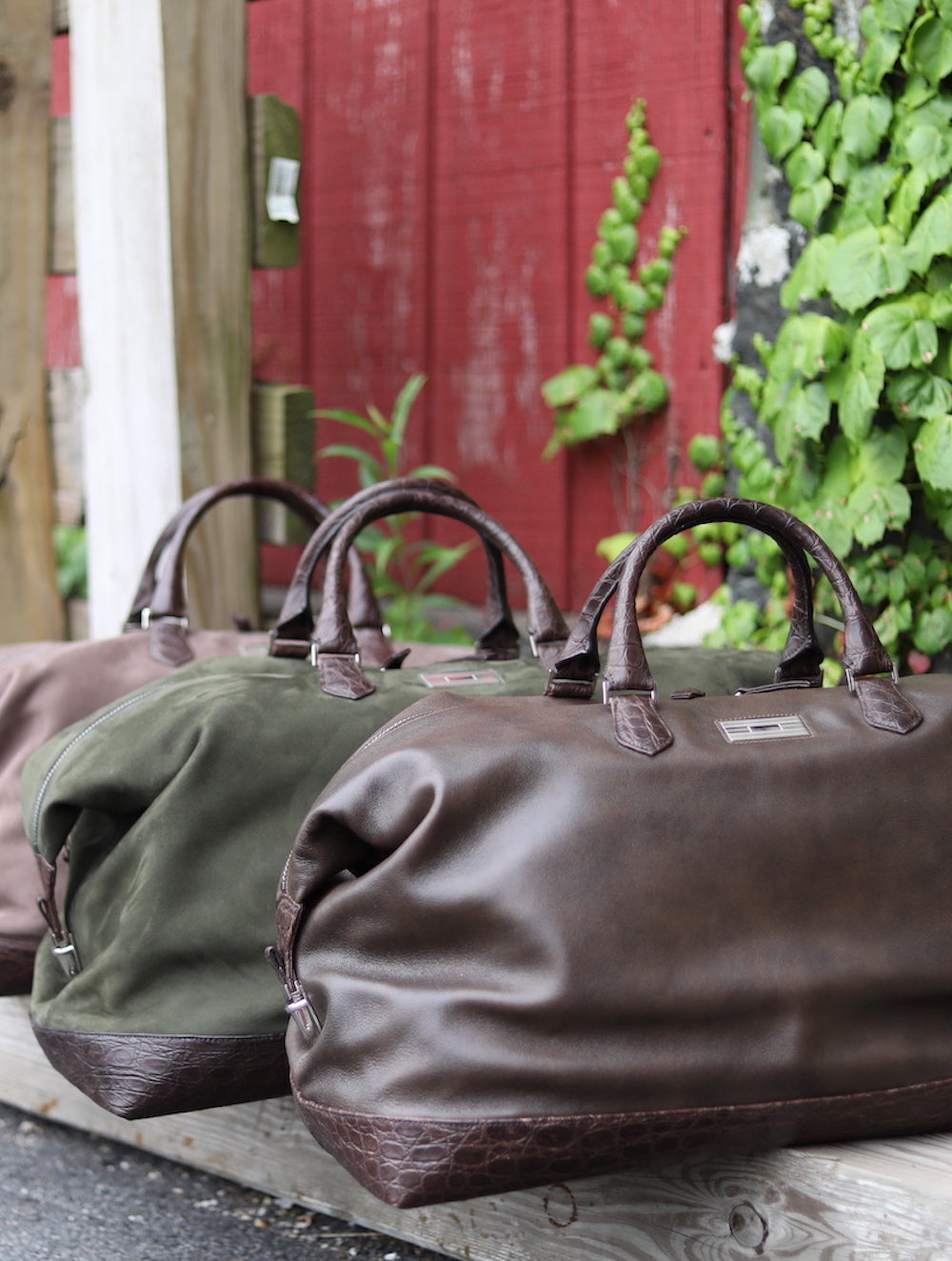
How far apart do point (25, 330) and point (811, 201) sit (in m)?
1.59

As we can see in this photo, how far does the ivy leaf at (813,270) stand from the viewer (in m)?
2.09

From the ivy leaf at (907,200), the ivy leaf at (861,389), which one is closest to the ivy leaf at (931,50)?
the ivy leaf at (907,200)

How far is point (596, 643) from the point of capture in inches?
53.4

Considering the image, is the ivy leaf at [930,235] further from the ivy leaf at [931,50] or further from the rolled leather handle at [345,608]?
the rolled leather handle at [345,608]

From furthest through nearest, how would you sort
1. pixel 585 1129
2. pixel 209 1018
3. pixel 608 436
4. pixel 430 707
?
pixel 608 436 → pixel 209 1018 → pixel 430 707 → pixel 585 1129

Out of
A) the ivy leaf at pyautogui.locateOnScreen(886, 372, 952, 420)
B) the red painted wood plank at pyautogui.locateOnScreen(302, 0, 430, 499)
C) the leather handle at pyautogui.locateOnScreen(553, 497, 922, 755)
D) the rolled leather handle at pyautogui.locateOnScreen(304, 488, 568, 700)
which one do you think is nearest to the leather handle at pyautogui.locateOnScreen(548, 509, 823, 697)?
the leather handle at pyautogui.locateOnScreen(553, 497, 922, 755)

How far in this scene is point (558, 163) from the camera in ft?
9.70

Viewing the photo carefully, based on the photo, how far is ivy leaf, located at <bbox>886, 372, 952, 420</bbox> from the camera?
195 cm

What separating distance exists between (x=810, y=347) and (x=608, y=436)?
925 mm

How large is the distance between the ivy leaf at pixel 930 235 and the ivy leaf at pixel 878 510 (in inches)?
13.3

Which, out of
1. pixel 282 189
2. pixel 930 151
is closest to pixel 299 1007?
pixel 930 151

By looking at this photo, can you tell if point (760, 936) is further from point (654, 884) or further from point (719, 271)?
point (719, 271)

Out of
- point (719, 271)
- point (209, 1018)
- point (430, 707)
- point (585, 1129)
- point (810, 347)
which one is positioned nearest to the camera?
point (585, 1129)

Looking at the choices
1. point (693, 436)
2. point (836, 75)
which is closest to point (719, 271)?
point (693, 436)
